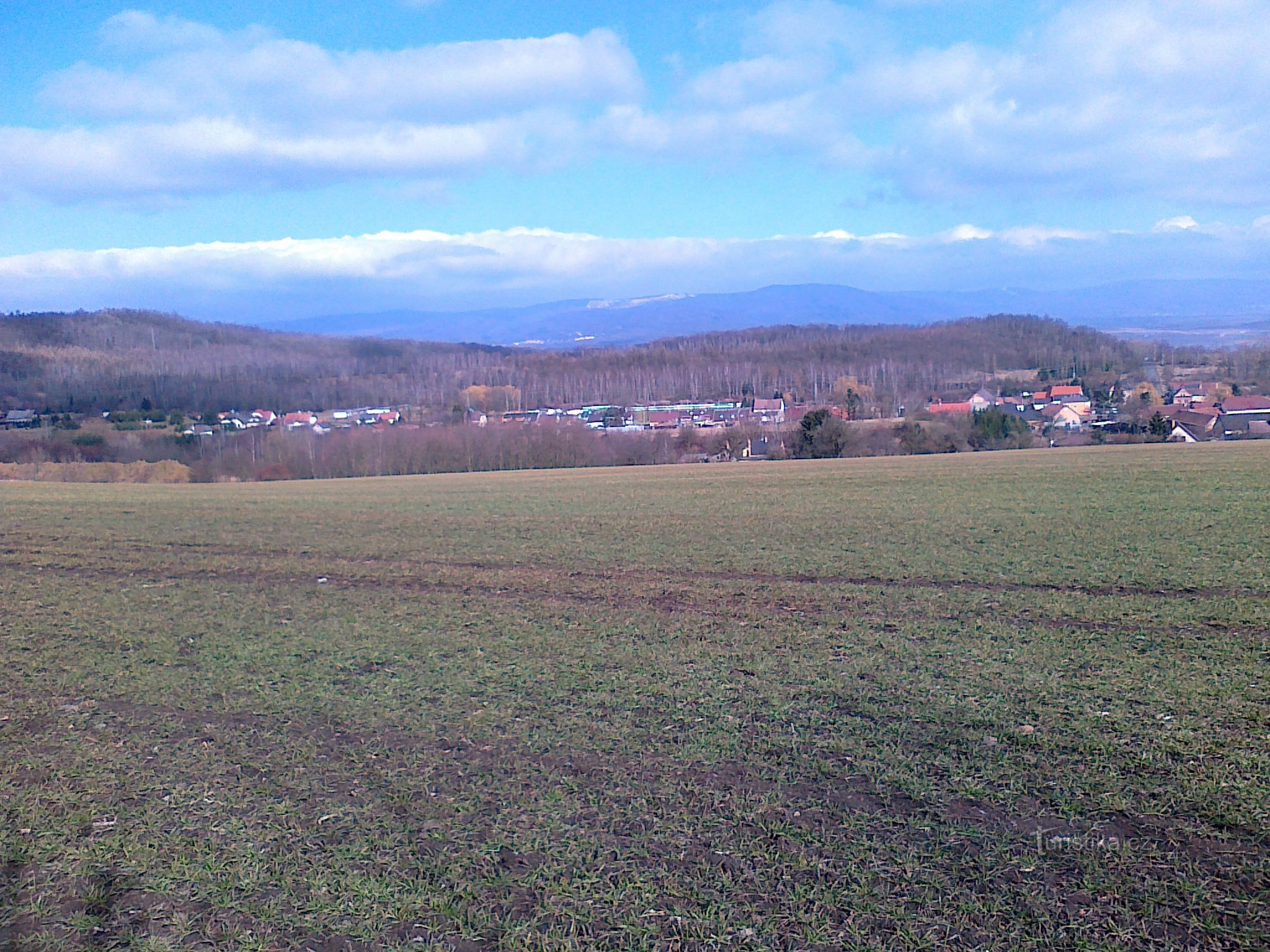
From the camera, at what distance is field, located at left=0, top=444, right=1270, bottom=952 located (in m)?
4.14

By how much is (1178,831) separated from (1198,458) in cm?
2863

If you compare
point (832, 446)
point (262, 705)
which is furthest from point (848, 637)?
point (832, 446)

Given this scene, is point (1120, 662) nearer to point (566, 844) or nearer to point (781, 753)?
point (781, 753)

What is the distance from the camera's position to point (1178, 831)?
4.61m

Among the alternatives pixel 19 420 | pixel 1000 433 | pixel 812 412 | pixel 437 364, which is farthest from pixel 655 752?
pixel 437 364

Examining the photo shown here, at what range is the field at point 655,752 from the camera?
414 centimetres

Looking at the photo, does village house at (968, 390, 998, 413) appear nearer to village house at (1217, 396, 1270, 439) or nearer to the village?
the village

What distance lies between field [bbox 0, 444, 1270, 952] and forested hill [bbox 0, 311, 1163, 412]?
54348 millimetres

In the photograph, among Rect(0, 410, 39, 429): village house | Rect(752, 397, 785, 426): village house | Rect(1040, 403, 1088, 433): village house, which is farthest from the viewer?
Rect(0, 410, 39, 429): village house

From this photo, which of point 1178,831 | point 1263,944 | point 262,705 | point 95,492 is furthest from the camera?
point 95,492

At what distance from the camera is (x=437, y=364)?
339ft

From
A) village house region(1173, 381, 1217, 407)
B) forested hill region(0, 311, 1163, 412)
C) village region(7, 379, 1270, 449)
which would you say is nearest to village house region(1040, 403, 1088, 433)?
village region(7, 379, 1270, 449)

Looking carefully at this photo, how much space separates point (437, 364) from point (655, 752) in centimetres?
10151

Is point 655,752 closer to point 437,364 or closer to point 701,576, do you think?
point 701,576
